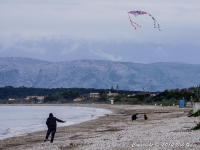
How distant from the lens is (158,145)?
16.6 m

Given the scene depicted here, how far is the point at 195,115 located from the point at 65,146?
1386cm

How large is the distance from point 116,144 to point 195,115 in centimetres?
1461

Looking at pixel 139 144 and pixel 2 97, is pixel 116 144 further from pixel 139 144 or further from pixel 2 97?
pixel 2 97

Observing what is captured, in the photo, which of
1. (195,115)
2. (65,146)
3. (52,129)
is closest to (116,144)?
(65,146)

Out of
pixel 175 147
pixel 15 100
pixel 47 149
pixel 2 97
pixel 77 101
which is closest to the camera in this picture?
pixel 175 147

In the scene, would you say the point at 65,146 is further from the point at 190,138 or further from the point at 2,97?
the point at 2,97

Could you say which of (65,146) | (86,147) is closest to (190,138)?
(86,147)

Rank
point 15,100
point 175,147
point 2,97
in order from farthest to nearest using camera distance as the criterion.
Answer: point 2,97 → point 15,100 → point 175,147

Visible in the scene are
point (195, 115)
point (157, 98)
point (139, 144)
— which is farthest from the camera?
point (157, 98)

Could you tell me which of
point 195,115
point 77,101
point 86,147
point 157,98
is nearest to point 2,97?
point 77,101

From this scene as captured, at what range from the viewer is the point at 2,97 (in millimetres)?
192750

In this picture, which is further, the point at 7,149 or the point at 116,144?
the point at 7,149

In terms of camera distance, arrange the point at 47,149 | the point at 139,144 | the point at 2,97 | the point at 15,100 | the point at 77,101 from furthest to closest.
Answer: the point at 2,97, the point at 15,100, the point at 77,101, the point at 47,149, the point at 139,144

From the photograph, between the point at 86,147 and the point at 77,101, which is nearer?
the point at 86,147
